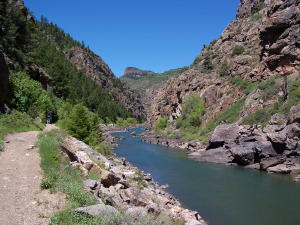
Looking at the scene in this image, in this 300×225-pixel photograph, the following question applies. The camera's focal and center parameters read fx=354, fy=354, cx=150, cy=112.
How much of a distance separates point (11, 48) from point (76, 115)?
1310cm

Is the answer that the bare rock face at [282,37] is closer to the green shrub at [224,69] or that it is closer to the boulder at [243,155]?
the green shrub at [224,69]

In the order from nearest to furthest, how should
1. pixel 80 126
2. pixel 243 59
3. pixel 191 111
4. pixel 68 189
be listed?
pixel 68 189 < pixel 80 126 < pixel 243 59 < pixel 191 111

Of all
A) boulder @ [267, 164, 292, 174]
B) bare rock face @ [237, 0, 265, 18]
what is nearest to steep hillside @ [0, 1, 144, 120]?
boulder @ [267, 164, 292, 174]

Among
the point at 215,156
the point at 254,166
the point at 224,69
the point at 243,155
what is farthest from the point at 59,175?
the point at 224,69

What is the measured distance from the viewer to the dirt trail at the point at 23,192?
10547 mm

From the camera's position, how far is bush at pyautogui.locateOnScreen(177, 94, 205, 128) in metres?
77.8

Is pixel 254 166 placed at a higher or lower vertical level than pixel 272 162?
lower

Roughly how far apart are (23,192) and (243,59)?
69.6 metres

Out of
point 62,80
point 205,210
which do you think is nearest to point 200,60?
point 62,80

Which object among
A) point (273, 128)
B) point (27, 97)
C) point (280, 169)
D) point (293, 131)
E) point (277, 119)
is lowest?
point (280, 169)

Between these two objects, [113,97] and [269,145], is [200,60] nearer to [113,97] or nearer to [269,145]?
[269,145]

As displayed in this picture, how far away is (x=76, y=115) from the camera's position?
40.3 m

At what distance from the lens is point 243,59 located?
249ft

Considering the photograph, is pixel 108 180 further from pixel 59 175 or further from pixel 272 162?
pixel 272 162
